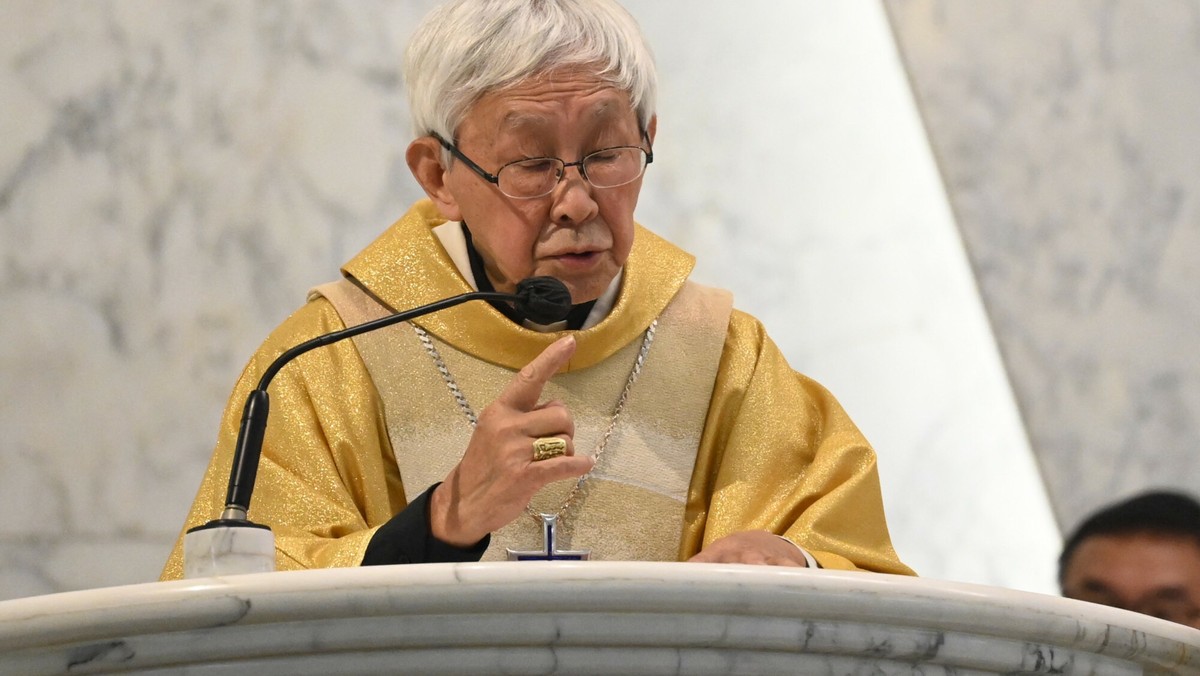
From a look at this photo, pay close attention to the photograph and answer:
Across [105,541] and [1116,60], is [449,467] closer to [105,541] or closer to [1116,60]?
[105,541]

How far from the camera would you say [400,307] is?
2.67 meters

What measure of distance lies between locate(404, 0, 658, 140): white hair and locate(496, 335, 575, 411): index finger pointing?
0.55 metres

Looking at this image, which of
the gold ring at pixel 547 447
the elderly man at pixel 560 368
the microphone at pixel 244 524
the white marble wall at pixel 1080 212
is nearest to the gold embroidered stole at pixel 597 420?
→ the elderly man at pixel 560 368

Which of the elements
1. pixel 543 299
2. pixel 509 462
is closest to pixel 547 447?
pixel 509 462

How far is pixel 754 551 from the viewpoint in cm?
218

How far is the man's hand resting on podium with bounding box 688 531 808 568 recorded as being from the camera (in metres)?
2.17

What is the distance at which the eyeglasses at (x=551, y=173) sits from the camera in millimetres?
2514

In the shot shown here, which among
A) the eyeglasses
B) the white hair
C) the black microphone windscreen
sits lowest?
the black microphone windscreen

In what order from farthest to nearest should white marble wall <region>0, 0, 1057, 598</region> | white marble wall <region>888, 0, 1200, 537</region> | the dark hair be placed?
white marble wall <region>888, 0, 1200, 537</region> < white marble wall <region>0, 0, 1057, 598</region> < the dark hair

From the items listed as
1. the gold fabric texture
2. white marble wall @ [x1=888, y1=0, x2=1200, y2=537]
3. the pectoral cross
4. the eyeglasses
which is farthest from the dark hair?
the eyeglasses

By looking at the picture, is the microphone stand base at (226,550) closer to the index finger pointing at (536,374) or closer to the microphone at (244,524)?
the microphone at (244,524)

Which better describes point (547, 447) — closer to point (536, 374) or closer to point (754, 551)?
point (536, 374)

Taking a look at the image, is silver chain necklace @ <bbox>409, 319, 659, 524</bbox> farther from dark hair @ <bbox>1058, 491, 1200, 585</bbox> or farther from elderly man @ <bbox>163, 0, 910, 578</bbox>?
dark hair @ <bbox>1058, 491, 1200, 585</bbox>

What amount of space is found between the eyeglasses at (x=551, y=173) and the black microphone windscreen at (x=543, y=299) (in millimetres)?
322
